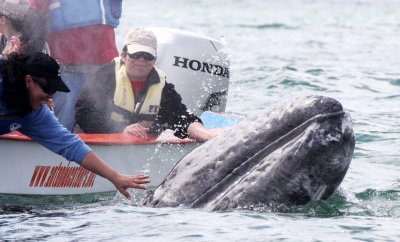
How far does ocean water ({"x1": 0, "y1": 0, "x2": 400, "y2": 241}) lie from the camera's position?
23.9ft

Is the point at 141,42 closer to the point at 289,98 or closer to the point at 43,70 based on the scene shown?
the point at 43,70

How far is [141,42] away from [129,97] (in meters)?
0.56

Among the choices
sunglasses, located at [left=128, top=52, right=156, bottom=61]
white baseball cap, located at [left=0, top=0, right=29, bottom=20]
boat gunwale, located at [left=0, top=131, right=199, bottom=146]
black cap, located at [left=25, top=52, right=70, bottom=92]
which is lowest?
boat gunwale, located at [left=0, top=131, right=199, bottom=146]

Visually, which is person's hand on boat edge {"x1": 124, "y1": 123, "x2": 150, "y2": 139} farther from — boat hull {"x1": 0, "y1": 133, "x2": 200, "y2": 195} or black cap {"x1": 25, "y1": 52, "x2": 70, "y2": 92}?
black cap {"x1": 25, "y1": 52, "x2": 70, "y2": 92}

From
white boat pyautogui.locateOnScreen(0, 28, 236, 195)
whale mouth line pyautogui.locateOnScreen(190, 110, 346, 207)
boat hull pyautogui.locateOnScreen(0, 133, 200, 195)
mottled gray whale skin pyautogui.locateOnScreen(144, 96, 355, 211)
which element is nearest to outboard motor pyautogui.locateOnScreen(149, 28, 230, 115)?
white boat pyautogui.locateOnScreen(0, 28, 236, 195)

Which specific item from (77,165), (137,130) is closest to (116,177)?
(77,165)

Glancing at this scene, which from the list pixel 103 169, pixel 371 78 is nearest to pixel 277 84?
pixel 371 78

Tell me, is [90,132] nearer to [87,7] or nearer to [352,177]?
[87,7]

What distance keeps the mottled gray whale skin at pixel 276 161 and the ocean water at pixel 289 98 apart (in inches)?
5.4

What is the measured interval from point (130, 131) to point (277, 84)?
9.35 metres

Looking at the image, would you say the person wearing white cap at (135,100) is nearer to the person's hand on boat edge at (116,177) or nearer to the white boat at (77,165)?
the white boat at (77,165)

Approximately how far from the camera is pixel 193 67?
12.2m

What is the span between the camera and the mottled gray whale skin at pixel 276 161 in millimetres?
7305

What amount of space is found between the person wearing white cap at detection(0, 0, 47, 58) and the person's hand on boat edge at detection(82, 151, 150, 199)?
2.34m
